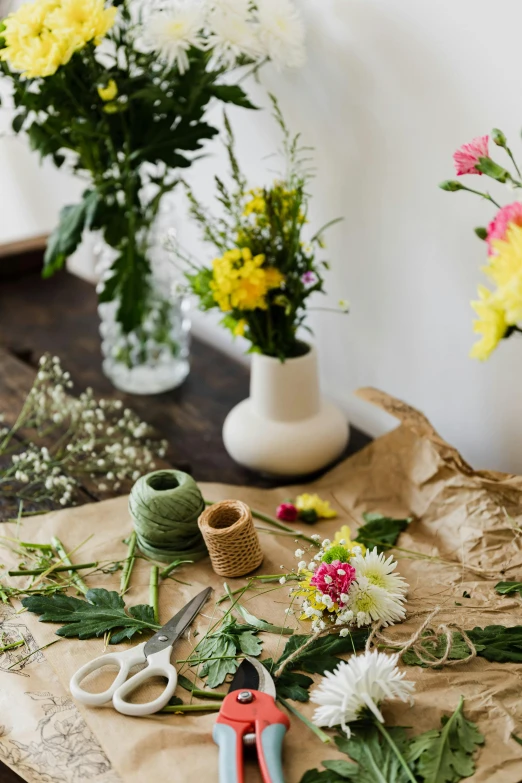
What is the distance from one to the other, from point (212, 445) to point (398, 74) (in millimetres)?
522

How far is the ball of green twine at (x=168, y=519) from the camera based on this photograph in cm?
91

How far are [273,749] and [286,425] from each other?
49 centimetres

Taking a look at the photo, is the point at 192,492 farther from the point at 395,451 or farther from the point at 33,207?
the point at 33,207

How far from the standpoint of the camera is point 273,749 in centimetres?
68

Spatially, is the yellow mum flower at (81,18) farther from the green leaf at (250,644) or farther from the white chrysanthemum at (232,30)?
the green leaf at (250,644)

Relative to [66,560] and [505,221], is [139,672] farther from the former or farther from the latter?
[505,221]

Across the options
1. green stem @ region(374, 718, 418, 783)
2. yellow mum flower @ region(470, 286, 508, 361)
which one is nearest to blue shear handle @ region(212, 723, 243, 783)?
green stem @ region(374, 718, 418, 783)

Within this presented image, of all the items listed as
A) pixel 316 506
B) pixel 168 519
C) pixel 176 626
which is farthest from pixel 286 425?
pixel 176 626

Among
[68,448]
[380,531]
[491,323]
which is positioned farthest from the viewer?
[68,448]

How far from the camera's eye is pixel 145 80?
1144mm

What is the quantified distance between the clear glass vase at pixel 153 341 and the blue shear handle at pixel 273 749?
2.38ft

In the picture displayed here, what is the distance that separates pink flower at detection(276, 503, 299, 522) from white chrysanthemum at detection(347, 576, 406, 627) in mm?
214

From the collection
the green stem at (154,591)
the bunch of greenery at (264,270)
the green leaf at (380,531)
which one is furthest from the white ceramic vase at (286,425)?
the green stem at (154,591)

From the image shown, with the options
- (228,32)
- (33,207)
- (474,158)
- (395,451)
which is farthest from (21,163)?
(474,158)
